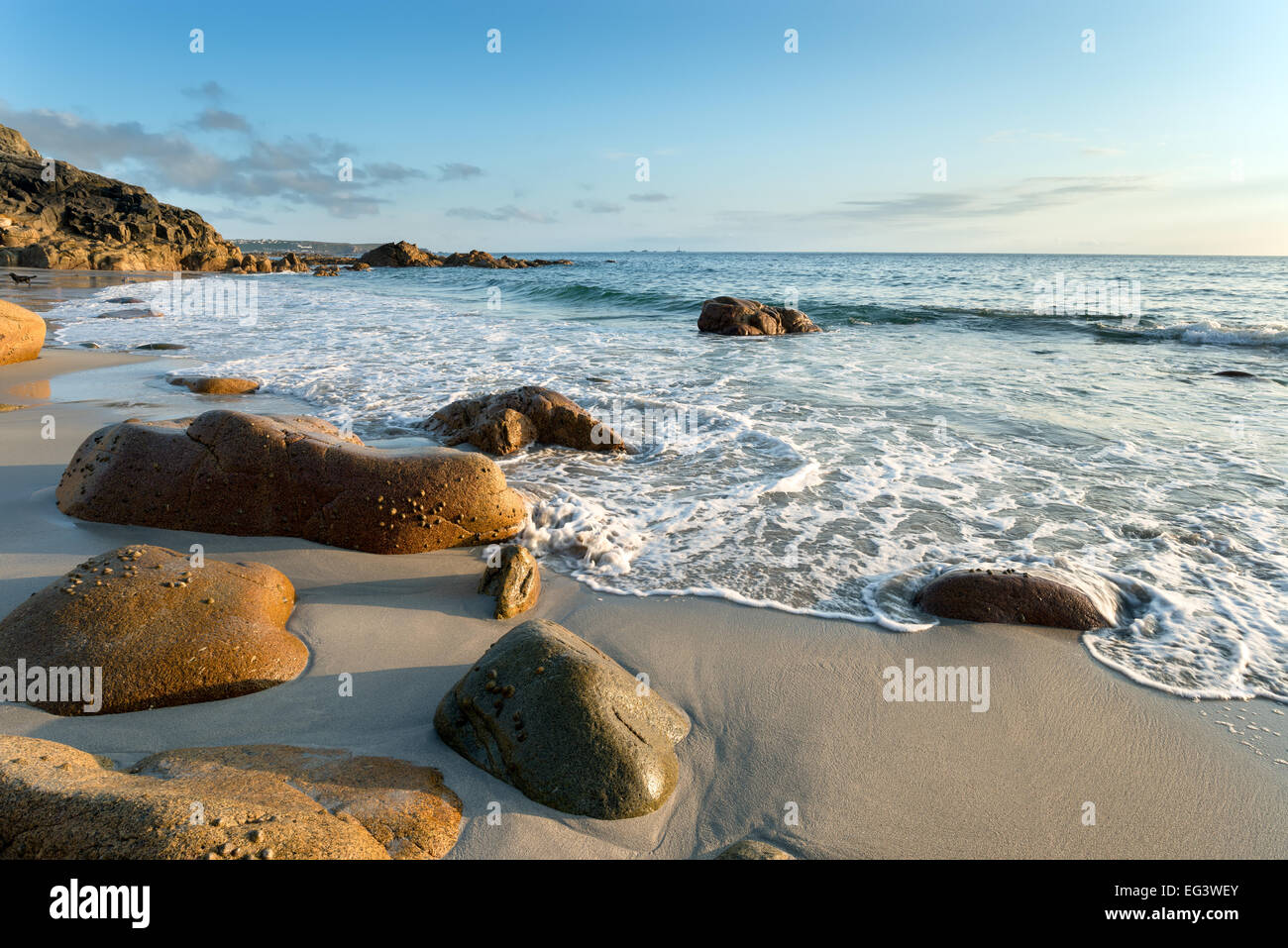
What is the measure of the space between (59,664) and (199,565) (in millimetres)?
706

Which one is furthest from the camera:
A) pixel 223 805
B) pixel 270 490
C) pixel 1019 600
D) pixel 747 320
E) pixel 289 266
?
pixel 289 266

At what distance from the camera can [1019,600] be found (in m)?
3.69

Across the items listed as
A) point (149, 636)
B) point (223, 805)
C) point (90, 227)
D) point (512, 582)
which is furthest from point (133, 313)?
point (90, 227)

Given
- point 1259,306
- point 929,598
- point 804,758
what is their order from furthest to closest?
point 1259,306, point 929,598, point 804,758

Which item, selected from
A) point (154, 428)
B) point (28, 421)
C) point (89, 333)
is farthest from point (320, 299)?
point (154, 428)

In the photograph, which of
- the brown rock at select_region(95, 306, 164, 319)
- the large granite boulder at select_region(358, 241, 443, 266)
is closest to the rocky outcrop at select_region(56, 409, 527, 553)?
the brown rock at select_region(95, 306, 164, 319)

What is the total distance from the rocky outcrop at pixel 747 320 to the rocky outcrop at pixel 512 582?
42.5 ft

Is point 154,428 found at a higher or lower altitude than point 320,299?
lower

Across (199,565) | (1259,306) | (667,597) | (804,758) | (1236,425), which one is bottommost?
(804,758)

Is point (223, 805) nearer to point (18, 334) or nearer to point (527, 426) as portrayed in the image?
point (527, 426)

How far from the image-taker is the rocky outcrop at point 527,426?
660cm

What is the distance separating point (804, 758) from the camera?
2656 mm

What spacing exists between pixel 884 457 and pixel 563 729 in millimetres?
4848

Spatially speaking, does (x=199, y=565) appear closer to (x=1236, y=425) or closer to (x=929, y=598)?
Answer: (x=929, y=598)
